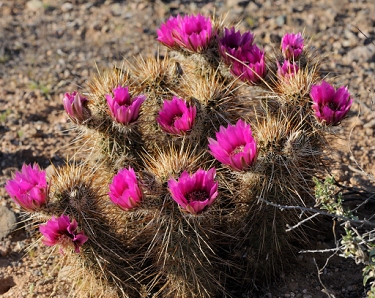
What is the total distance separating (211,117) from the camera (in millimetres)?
2445

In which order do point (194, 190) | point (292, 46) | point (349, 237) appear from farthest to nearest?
1. point (292, 46)
2. point (194, 190)
3. point (349, 237)

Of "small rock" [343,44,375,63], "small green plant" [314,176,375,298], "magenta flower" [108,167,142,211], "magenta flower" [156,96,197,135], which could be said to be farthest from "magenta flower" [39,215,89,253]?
"small rock" [343,44,375,63]

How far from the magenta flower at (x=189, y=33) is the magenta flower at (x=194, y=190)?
25.5 inches

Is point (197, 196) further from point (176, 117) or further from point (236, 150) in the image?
point (176, 117)

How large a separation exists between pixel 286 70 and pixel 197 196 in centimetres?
71

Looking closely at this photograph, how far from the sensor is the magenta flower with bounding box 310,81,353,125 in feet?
7.58

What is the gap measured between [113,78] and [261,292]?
44.4 inches

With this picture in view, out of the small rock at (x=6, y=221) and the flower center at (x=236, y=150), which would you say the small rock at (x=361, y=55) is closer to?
the flower center at (x=236, y=150)

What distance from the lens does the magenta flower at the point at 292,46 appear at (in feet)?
8.57

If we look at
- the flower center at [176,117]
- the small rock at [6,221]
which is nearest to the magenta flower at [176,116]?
the flower center at [176,117]

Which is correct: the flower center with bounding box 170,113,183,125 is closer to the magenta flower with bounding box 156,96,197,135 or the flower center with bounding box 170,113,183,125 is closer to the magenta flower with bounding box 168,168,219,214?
the magenta flower with bounding box 156,96,197,135

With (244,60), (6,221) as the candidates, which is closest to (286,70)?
(244,60)

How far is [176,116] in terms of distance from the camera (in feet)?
7.74

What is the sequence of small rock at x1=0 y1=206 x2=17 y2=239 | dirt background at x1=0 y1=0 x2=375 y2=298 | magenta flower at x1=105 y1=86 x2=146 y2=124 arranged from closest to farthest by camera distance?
magenta flower at x1=105 y1=86 x2=146 y2=124 → dirt background at x1=0 y1=0 x2=375 y2=298 → small rock at x1=0 y1=206 x2=17 y2=239
